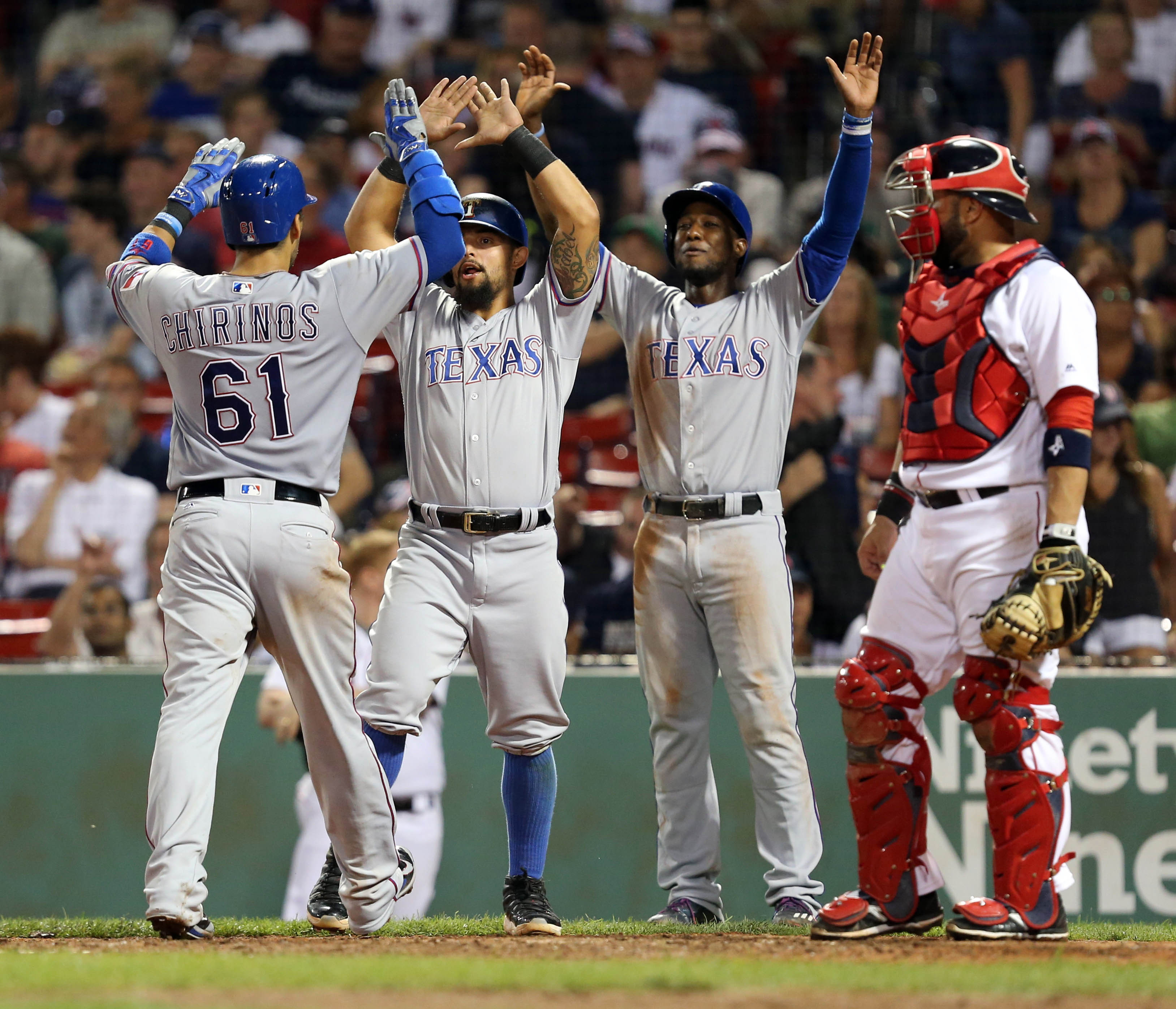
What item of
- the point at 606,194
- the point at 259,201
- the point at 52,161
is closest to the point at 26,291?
the point at 52,161

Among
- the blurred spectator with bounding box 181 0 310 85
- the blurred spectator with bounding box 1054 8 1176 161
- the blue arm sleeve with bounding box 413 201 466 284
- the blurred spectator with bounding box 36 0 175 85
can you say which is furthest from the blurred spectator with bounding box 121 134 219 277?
the blue arm sleeve with bounding box 413 201 466 284

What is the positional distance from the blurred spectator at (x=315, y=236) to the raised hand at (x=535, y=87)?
442 centimetres

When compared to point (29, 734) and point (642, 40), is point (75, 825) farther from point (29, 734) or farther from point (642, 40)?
point (642, 40)

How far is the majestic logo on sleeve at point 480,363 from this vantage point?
4.64m

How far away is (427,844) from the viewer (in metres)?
→ 6.41

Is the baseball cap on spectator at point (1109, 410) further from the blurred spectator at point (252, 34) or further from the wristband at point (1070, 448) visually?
the blurred spectator at point (252, 34)

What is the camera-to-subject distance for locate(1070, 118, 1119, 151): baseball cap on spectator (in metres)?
8.79

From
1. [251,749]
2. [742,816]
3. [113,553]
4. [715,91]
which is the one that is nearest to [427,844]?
[251,749]

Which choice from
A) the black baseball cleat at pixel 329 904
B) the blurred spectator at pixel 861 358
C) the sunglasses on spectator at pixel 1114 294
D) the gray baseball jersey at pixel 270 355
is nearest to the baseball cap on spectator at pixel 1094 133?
the sunglasses on spectator at pixel 1114 294

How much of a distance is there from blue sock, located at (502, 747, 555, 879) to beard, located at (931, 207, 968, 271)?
6.00 feet

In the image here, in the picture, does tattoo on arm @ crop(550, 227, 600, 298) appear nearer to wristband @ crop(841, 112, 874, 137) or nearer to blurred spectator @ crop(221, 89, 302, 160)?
wristband @ crop(841, 112, 874, 137)

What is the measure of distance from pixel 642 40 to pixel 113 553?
4.96m

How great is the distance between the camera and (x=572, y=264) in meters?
4.70

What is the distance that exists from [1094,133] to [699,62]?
266cm
